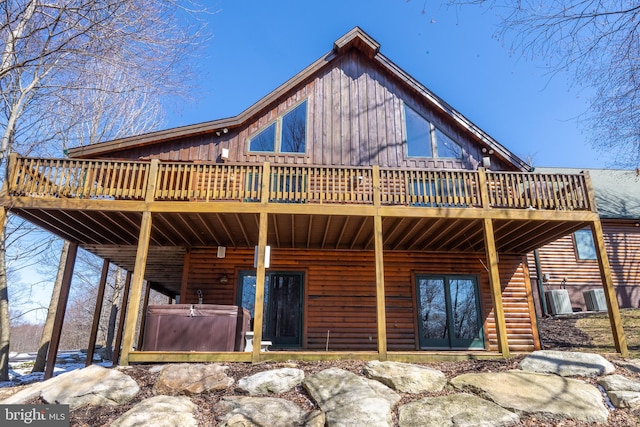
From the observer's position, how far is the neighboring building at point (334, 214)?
7867 millimetres

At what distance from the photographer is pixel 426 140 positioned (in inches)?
456

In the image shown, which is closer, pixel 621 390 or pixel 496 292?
pixel 621 390

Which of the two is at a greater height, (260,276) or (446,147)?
(446,147)

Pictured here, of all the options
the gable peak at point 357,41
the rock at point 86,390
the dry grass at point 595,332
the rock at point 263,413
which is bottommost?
the rock at point 263,413

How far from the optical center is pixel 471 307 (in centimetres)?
1059

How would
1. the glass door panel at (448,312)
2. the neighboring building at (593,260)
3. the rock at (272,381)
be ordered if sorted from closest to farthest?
the rock at (272,381) < the glass door panel at (448,312) < the neighboring building at (593,260)

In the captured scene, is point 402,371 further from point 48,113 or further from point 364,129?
point 48,113

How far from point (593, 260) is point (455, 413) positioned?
41.0ft

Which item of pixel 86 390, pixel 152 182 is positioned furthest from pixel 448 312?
pixel 86 390

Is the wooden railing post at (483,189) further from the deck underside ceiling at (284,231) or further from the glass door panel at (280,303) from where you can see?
the glass door panel at (280,303)

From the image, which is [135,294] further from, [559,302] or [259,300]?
[559,302]

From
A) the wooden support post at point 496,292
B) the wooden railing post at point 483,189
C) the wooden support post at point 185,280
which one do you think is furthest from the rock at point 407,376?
the wooden support post at point 185,280

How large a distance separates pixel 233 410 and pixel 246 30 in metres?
6.52

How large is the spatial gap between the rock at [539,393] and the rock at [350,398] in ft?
4.16
